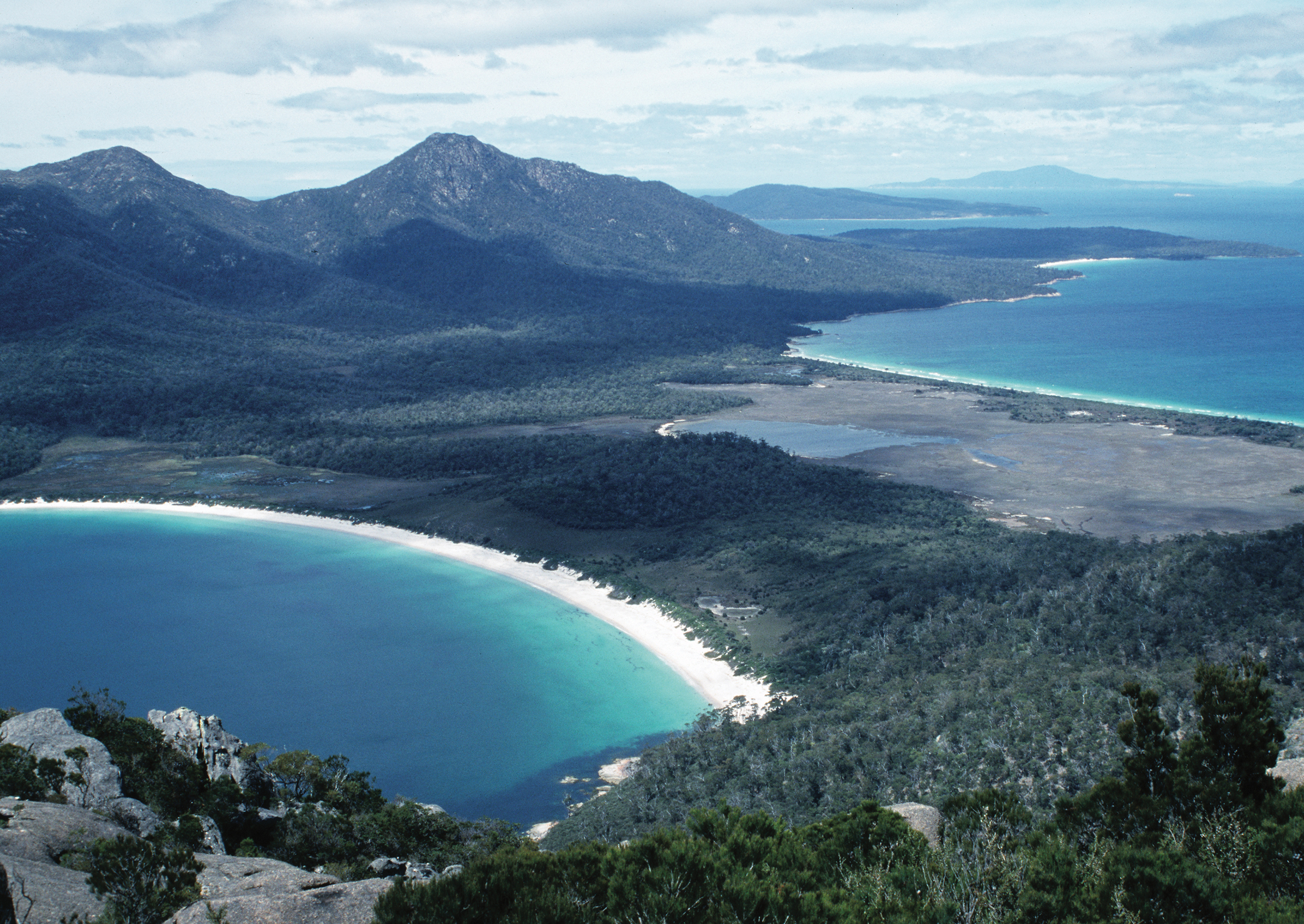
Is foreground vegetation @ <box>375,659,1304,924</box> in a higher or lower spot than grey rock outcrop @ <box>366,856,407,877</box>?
higher

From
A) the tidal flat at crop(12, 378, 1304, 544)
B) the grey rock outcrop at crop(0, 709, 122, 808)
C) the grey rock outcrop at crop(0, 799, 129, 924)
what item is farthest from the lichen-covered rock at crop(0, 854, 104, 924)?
the tidal flat at crop(12, 378, 1304, 544)

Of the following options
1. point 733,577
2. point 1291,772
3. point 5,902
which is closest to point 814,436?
point 733,577

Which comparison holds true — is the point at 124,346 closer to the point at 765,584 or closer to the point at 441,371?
the point at 441,371

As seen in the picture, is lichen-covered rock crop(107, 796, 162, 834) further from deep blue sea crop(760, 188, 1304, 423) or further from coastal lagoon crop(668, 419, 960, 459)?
deep blue sea crop(760, 188, 1304, 423)

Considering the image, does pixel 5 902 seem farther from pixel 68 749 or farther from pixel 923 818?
pixel 923 818

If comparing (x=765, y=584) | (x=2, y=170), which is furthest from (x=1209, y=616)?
(x=2, y=170)

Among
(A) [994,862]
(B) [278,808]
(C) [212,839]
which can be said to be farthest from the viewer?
(B) [278,808]

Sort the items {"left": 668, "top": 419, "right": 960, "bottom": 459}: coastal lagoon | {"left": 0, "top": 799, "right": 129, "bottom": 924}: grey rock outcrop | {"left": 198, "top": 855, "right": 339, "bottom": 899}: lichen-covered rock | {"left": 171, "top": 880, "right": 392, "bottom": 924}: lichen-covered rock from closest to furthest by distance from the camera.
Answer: {"left": 171, "top": 880, "right": 392, "bottom": 924}: lichen-covered rock
{"left": 0, "top": 799, "right": 129, "bottom": 924}: grey rock outcrop
{"left": 198, "top": 855, "right": 339, "bottom": 899}: lichen-covered rock
{"left": 668, "top": 419, "right": 960, "bottom": 459}: coastal lagoon
